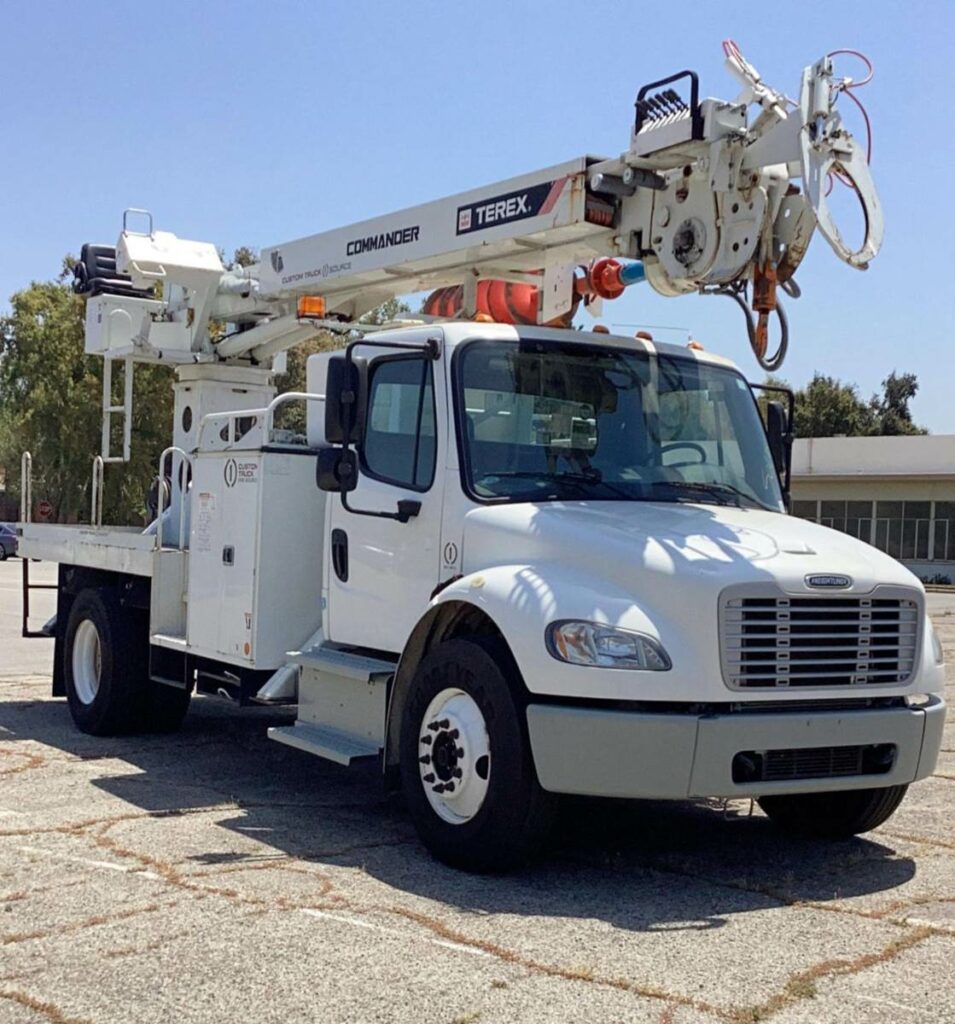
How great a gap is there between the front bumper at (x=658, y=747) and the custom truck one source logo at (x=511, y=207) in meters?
2.99

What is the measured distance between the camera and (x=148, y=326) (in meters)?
10.8

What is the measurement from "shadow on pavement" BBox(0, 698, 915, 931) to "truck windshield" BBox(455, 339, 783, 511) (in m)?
1.74

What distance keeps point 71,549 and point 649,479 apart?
18.0 feet

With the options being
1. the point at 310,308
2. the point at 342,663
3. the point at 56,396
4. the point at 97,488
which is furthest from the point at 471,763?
the point at 56,396

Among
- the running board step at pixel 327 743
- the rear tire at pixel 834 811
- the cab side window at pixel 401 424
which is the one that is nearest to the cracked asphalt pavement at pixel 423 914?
the rear tire at pixel 834 811

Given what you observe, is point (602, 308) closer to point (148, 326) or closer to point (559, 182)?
point (559, 182)

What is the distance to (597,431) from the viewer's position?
7.06 meters

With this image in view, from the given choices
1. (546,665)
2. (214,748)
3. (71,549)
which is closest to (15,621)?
(71,549)

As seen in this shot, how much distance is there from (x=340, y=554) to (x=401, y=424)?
860 millimetres

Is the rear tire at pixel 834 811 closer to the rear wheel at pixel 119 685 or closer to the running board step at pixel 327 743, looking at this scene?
the running board step at pixel 327 743

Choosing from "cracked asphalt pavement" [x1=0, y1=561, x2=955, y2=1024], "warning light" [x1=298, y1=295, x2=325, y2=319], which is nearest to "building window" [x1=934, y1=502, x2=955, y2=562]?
"cracked asphalt pavement" [x1=0, y1=561, x2=955, y2=1024]

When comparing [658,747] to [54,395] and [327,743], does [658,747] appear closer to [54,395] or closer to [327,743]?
[327,743]

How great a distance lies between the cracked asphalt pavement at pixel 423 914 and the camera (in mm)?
4480

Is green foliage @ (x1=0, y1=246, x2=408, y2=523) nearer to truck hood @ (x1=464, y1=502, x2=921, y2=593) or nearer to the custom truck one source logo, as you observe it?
the custom truck one source logo
